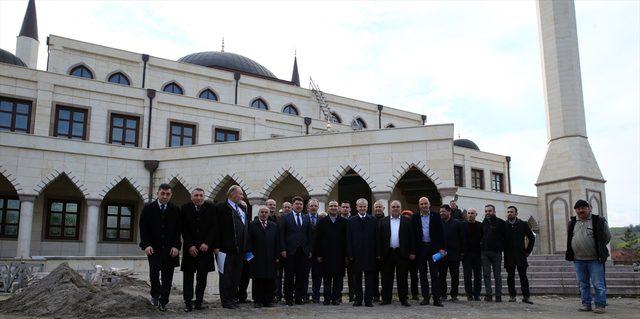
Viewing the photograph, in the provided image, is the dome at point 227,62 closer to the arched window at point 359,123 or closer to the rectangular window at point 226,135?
the arched window at point 359,123

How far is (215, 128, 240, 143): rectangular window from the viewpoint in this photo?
23739mm

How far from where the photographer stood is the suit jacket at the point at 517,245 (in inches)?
360

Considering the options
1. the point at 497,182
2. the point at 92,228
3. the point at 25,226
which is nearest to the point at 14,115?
the point at 25,226

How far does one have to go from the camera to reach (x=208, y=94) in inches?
1054

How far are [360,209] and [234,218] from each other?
205 cm

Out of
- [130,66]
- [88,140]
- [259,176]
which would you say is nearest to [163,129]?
[88,140]

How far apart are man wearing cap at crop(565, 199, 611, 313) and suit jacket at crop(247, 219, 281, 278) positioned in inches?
174

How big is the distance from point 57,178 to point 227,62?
12477 mm

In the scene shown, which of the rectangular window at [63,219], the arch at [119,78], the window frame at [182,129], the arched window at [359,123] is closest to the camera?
the rectangular window at [63,219]

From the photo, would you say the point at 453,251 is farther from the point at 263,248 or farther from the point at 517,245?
the point at 263,248

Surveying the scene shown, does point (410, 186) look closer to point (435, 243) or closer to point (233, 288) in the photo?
point (435, 243)

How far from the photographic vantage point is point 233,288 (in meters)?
7.82

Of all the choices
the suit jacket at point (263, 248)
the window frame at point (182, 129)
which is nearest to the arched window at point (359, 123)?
the window frame at point (182, 129)

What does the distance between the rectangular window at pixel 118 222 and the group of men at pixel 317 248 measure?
13369 millimetres
